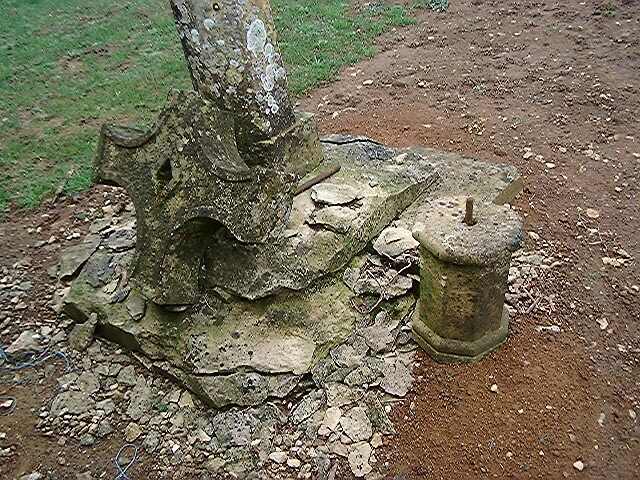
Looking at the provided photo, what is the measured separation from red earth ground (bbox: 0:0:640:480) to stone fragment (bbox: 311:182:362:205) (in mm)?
1086

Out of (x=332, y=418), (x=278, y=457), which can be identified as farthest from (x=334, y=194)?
(x=278, y=457)

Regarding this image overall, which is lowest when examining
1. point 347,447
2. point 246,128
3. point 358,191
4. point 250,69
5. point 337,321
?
point 347,447

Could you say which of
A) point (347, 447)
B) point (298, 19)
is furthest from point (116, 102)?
point (347, 447)

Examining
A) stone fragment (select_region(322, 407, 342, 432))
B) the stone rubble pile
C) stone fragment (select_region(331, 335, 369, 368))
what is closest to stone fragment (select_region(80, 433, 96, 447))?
the stone rubble pile

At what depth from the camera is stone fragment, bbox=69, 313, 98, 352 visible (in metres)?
3.89

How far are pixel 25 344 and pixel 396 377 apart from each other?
2.30m

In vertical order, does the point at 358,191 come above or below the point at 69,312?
above

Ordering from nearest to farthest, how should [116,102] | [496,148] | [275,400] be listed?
[275,400] < [496,148] < [116,102]

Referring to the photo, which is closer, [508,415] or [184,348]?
[508,415]

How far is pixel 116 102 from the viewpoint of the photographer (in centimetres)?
698

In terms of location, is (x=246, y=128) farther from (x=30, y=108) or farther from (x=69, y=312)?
(x=30, y=108)

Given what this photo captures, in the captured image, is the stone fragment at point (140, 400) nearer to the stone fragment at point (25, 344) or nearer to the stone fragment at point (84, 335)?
the stone fragment at point (84, 335)

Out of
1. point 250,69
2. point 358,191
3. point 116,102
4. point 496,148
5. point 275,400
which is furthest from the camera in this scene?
point 116,102

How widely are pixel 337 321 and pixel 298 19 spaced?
5873 mm
